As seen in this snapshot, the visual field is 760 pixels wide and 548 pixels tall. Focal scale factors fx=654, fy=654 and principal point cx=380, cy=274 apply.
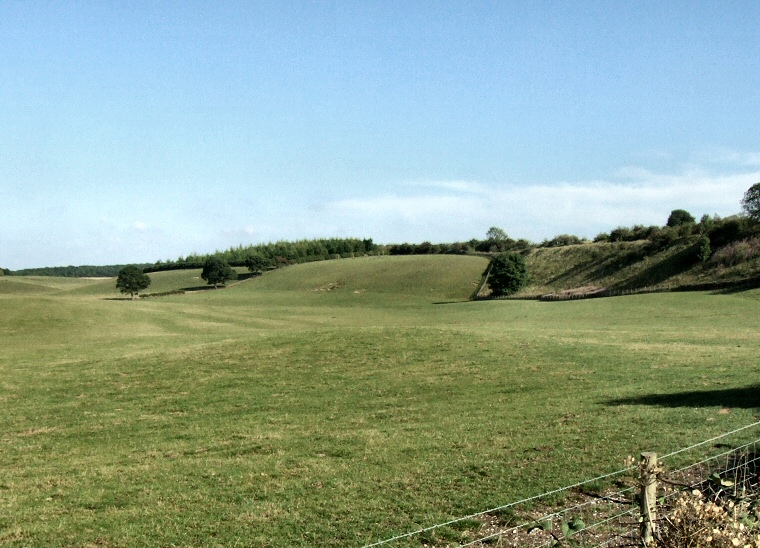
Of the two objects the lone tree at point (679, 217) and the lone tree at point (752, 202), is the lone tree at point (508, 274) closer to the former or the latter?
the lone tree at point (752, 202)

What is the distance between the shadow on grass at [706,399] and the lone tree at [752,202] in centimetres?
7205

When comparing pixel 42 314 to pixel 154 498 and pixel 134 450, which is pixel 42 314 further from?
pixel 154 498

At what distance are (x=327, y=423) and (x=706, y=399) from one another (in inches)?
397

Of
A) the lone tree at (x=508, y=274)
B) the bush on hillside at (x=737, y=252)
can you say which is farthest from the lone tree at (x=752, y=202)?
the lone tree at (x=508, y=274)

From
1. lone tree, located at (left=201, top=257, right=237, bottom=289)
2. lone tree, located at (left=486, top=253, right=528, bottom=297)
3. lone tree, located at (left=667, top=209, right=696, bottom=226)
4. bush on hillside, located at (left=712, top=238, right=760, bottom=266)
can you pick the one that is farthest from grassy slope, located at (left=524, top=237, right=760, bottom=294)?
lone tree, located at (left=201, top=257, right=237, bottom=289)

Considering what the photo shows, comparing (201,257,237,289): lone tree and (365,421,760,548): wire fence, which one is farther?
(201,257,237,289): lone tree

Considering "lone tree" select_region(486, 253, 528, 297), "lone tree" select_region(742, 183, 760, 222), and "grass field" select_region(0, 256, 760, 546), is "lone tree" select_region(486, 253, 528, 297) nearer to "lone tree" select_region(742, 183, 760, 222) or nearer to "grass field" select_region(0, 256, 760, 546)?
"lone tree" select_region(742, 183, 760, 222)

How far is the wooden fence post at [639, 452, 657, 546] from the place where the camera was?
5047 millimetres

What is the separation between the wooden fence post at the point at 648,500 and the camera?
16.6 feet

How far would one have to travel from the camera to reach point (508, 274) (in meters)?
92.3

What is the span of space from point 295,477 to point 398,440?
3.32m

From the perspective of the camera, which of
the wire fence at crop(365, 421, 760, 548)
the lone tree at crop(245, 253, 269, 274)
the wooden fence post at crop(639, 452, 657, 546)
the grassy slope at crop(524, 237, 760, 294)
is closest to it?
the wooden fence post at crop(639, 452, 657, 546)

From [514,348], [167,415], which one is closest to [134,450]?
[167,415]

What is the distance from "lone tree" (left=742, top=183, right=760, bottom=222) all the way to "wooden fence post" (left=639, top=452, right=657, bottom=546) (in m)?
87.2
